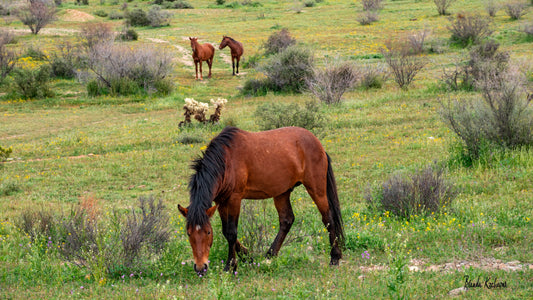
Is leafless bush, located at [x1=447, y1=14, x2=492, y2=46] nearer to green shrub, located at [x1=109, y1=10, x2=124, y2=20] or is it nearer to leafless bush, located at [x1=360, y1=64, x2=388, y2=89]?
leafless bush, located at [x1=360, y1=64, x2=388, y2=89]

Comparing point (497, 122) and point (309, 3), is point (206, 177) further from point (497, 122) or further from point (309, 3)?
point (309, 3)

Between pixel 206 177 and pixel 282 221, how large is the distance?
1454 millimetres

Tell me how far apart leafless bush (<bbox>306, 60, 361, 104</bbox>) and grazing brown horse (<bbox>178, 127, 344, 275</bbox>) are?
42.8 ft

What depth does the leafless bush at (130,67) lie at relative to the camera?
24.2 meters

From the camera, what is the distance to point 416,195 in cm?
794

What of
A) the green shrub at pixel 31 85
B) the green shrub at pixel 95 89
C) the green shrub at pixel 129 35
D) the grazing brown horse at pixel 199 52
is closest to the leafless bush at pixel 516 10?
the grazing brown horse at pixel 199 52

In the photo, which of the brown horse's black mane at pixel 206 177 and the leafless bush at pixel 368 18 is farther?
the leafless bush at pixel 368 18

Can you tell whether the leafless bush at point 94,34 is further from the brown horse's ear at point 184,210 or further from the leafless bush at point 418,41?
the brown horse's ear at point 184,210

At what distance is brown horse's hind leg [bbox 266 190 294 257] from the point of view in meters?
6.40

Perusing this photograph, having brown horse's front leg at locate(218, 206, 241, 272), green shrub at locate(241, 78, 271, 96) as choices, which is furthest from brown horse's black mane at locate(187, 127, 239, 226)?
green shrub at locate(241, 78, 271, 96)

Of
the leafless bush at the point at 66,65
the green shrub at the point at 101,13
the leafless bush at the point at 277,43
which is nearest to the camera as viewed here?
the leafless bush at the point at 66,65

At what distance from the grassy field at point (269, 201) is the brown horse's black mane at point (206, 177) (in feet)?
1.21

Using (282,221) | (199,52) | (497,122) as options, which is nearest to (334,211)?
(282,221)

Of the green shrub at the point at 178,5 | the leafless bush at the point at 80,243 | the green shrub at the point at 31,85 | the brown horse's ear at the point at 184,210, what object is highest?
the green shrub at the point at 178,5
